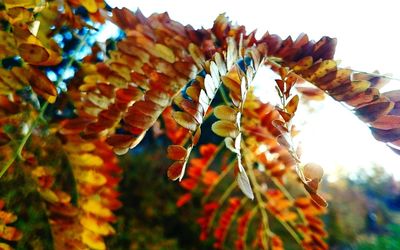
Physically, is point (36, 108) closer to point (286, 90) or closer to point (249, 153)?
point (286, 90)

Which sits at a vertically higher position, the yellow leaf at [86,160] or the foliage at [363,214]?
the yellow leaf at [86,160]

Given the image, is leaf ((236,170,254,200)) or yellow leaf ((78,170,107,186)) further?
yellow leaf ((78,170,107,186))

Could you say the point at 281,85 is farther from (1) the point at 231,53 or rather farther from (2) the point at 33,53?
(2) the point at 33,53

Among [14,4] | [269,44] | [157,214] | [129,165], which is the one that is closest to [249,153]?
[269,44]

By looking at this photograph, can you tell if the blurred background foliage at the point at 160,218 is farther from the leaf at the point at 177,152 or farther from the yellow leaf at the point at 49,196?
the leaf at the point at 177,152

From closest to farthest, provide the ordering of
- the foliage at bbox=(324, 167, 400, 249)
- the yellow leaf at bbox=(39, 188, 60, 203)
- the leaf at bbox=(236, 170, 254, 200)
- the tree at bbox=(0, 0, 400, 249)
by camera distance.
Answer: the leaf at bbox=(236, 170, 254, 200)
the tree at bbox=(0, 0, 400, 249)
the yellow leaf at bbox=(39, 188, 60, 203)
the foliage at bbox=(324, 167, 400, 249)

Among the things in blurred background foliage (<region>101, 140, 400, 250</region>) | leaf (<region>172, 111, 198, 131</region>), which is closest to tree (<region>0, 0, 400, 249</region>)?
leaf (<region>172, 111, 198, 131</region>)

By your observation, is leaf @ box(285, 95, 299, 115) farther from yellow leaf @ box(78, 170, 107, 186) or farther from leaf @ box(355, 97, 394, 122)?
yellow leaf @ box(78, 170, 107, 186)

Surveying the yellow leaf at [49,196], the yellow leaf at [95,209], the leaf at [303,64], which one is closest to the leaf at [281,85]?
the leaf at [303,64]
